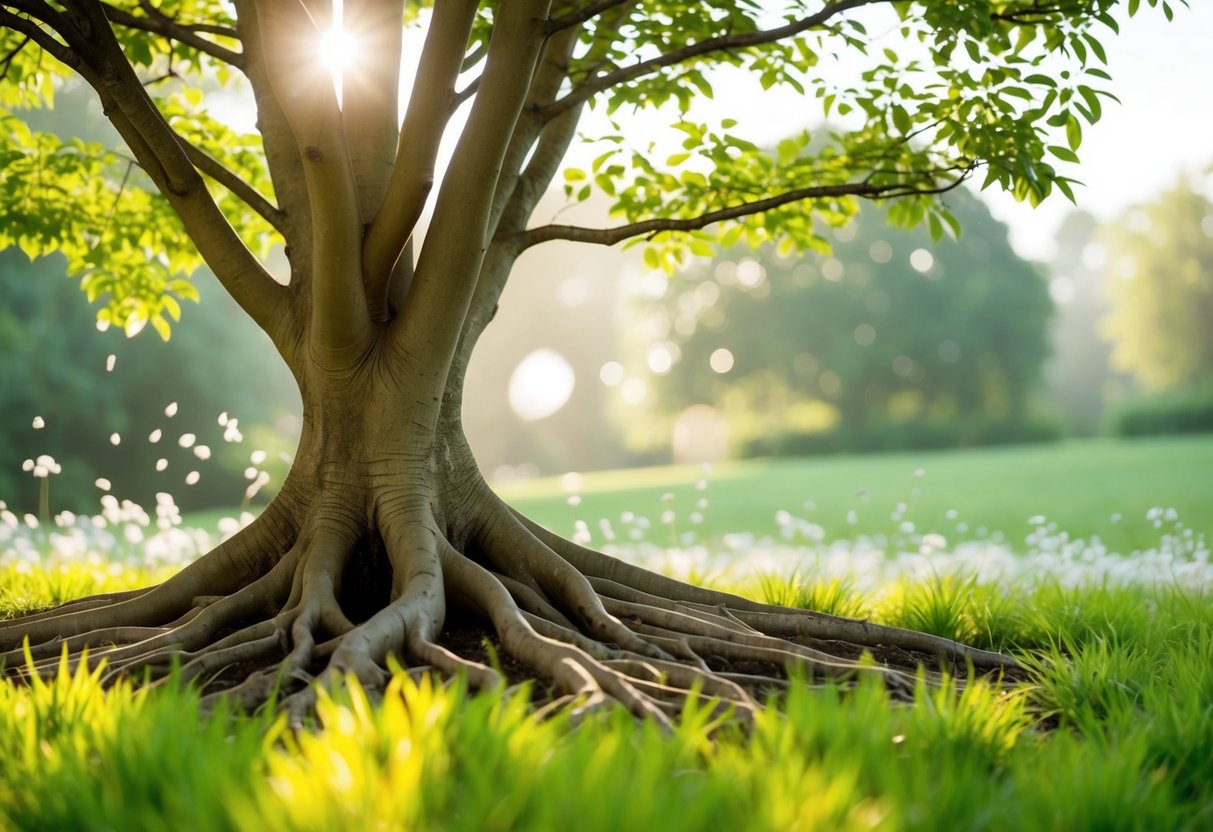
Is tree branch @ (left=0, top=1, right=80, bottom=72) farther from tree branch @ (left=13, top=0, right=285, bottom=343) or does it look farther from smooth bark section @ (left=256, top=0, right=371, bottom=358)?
smooth bark section @ (left=256, top=0, right=371, bottom=358)

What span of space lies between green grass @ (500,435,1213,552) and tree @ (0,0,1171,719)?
855cm

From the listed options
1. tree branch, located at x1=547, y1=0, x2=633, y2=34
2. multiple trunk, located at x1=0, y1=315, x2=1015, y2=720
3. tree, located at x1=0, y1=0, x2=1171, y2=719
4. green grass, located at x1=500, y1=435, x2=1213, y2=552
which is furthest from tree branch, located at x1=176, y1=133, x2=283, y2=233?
green grass, located at x1=500, y1=435, x2=1213, y2=552

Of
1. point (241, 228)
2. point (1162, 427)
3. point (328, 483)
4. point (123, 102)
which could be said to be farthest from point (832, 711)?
point (1162, 427)

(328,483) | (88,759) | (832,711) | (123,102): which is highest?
(123,102)

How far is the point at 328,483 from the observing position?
15.8 feet

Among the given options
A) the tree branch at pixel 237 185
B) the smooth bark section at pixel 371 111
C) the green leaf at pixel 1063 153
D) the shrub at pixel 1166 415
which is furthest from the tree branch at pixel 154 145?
the shrub at pixel 1166 415

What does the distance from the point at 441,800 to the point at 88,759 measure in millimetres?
1100

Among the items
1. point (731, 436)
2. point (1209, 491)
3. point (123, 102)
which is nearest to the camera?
point (123, 102)

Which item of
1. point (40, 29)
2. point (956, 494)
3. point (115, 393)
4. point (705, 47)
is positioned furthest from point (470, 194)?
point (115, 393)

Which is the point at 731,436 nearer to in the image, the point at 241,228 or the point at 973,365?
the point at 973,365

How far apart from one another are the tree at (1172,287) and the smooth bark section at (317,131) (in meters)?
42.9

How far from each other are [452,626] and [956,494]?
732 inches

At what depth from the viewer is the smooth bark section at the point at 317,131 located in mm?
3805

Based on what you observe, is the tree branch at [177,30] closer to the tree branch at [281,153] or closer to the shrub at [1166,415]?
the tree branch at [281,153]
